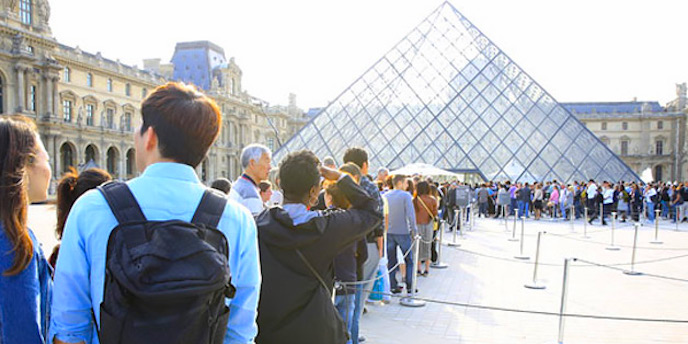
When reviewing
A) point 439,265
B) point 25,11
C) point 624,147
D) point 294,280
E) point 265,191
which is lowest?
point 439,265

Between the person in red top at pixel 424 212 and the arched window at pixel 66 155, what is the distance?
110ft

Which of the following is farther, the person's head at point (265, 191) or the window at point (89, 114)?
the window at point (89, 114)

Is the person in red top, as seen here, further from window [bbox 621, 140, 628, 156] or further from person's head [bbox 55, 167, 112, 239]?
window [bbox 621, 140, 628, 156]

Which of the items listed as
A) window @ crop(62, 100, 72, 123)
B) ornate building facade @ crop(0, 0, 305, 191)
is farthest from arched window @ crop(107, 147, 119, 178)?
window @ crop(62, 100, 72, 123)

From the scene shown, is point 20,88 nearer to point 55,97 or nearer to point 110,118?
point 55,97

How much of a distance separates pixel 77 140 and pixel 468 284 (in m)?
33.8

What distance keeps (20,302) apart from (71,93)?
37.7 meters

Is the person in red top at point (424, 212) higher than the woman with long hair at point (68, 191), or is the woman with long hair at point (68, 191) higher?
the woman with long hair at point (68, 191)

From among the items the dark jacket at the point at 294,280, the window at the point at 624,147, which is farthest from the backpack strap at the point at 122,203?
the window at the point at 624,147

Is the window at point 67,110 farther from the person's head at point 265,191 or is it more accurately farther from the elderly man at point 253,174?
the elderly man at point 253,174

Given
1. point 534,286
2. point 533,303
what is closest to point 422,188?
point 534,286

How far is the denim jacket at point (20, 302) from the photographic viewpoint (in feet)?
4.09

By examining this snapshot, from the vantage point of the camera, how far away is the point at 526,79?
65.9 feet

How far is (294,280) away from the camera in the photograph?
6.38ft
